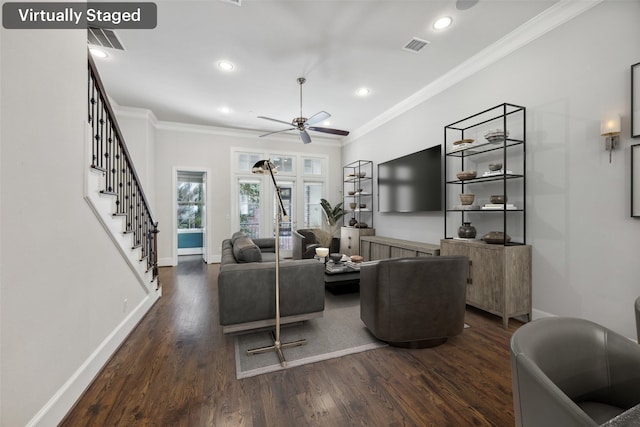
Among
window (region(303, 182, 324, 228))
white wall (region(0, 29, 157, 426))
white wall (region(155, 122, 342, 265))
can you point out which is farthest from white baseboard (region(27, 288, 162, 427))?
window (region(303, 182, 324, 228))

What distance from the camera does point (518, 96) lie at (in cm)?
307

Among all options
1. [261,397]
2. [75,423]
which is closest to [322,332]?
[261,397]

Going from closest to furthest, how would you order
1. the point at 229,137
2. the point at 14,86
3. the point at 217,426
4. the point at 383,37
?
the point at 14,86, the point at 217,426, the point at 383,37, the point at 229,137

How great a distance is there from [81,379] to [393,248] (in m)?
4.05

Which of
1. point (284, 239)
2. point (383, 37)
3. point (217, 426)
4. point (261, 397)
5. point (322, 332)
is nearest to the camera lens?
point (217, 426)

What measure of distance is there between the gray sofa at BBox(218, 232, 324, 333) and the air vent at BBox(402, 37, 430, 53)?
2.81 m

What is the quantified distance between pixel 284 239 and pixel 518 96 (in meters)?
5.51

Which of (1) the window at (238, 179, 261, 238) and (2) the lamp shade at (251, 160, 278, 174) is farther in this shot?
(1) the window at (238, 179, 261, 238)

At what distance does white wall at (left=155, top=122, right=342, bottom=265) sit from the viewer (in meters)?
5.98

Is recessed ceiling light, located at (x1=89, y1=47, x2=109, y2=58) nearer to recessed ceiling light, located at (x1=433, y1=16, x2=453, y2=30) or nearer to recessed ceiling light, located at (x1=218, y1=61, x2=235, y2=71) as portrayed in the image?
recessed ceiling light, located at (x1=218, y1=61, x2=235, y2=71)

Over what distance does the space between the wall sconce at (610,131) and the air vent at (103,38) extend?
4949mm

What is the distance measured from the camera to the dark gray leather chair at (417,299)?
219 cm

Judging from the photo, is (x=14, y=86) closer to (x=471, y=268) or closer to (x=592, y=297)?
(x=471, y=268)

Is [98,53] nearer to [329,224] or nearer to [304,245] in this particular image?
[304,245]
